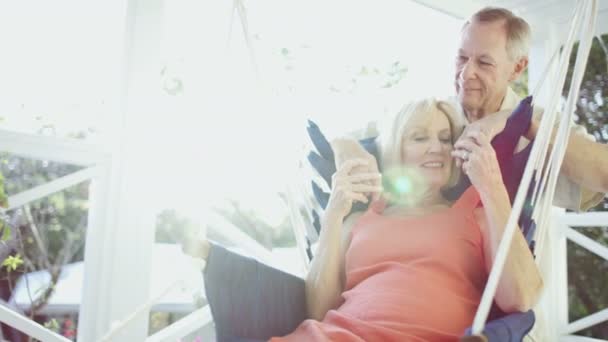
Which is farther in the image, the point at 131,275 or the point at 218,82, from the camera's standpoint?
the point at 131,275

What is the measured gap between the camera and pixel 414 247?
108 cm

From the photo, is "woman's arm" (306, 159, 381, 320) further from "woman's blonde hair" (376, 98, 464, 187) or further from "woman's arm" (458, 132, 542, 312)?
"woman's arm" (458, 132, 542, 312)

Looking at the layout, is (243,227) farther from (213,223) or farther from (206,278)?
(206,278)

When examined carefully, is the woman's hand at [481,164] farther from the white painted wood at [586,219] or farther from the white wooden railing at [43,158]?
the white painted wood at [586,219]

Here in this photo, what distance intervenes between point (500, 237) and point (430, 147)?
10.7 inches

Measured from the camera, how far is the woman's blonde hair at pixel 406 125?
119cm

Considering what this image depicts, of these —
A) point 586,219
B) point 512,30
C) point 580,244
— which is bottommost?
point 580,244

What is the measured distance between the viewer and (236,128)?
2.64m

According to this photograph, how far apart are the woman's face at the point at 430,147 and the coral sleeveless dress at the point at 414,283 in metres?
0.08

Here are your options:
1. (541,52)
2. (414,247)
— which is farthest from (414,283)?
(541,52)

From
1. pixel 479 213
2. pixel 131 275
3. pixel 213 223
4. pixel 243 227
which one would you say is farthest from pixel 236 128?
pixel 479 213

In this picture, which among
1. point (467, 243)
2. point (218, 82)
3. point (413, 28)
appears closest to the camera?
point (467, 243)

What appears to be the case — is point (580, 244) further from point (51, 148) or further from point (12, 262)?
point (12, 262)

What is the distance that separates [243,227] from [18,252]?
4.36 ft
